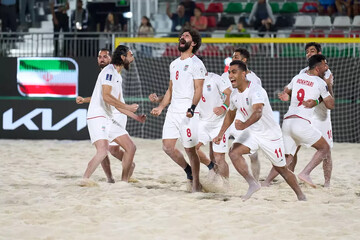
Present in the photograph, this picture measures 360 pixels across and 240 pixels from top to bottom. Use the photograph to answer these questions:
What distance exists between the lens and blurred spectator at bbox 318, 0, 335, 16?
19403mm

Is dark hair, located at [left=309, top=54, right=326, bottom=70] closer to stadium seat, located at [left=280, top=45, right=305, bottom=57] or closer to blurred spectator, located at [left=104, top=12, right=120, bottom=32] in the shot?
stadium seat, located at [left=280, top=45, right=305, bottom=57]

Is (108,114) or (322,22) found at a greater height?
(322,22)

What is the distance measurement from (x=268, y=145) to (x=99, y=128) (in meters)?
2.37

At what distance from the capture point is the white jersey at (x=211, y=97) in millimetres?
9211

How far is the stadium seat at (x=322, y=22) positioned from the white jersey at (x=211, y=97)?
→ 406 inches

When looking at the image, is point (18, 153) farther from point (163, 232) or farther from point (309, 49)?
point (163, 232)

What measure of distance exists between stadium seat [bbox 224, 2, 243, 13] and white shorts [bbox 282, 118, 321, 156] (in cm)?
1191

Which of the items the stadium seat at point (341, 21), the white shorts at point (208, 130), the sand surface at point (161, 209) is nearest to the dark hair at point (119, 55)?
the white shorts at point (208, 130)

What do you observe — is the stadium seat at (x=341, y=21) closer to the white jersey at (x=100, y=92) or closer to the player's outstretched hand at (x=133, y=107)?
the white jersey at (x=100, y=92)

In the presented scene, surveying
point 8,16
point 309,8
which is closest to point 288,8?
point 309,8

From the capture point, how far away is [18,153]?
43.0ft

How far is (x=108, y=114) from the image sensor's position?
894cm

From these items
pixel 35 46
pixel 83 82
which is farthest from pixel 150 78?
pixel 35 46

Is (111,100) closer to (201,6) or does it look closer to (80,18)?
(80,18)
